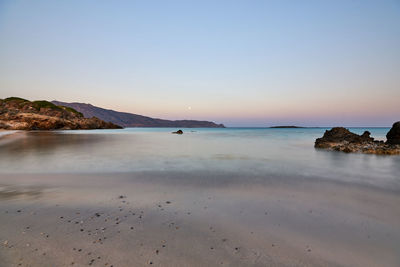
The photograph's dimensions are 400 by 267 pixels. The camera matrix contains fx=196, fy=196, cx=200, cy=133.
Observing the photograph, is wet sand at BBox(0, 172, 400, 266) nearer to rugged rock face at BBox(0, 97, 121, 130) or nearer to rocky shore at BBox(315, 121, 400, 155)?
rocky shore at BBox(315, 121, 400, 155)

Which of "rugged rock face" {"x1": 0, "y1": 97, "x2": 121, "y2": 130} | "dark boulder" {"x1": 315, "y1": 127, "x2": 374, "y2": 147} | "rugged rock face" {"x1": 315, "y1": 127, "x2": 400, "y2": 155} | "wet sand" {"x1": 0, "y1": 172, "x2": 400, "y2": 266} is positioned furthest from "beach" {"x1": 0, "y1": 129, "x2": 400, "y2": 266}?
"rugged rock face" {"x1": 0, "y1": 97, "x2": 121, "y2": 130}

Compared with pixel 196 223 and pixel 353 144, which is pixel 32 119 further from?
pixel 353 144

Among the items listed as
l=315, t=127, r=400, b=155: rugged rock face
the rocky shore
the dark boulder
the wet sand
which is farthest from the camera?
the dark boulder

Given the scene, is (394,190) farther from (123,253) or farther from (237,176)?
(123,253)

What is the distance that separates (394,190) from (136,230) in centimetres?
1045

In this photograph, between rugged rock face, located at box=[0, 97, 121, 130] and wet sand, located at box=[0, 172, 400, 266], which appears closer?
wet sand, located at box=[0, 172, 400, 266]

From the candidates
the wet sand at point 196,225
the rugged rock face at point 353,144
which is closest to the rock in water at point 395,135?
the rugged rock face at point 353,144

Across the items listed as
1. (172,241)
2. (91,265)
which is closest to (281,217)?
(172,241)

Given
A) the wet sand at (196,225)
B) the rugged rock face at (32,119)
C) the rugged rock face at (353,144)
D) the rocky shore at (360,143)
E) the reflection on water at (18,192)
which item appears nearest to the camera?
the wet sand at (196,225)

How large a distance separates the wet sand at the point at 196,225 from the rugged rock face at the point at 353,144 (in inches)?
607

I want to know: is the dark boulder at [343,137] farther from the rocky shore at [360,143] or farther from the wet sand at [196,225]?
the wet sand at [196,225]

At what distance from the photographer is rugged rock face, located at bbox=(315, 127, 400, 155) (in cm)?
2002

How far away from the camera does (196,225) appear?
15.2 feet

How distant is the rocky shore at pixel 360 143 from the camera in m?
20.2
